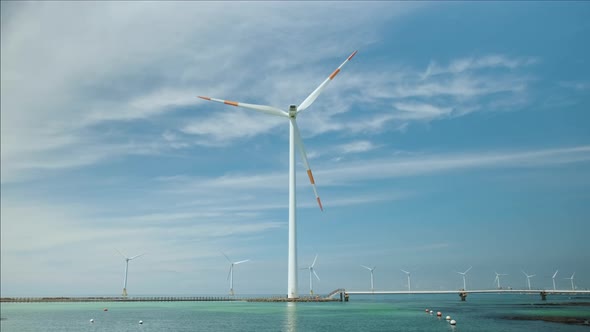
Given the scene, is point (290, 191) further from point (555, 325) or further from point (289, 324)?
point (555, 325)

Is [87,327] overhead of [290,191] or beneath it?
beneath

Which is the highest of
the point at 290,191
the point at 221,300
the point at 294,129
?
the point at 294,129

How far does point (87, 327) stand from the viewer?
257 feet

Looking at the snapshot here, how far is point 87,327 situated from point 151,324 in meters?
10.4

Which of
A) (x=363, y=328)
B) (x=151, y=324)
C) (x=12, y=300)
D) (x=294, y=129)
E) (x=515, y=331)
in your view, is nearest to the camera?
(x=515, y=331)

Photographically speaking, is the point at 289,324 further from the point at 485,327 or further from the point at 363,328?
the point at 485,327

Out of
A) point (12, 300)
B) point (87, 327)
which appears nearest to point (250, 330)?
point (87, 327)

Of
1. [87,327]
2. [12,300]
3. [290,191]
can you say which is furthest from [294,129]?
[12,300]

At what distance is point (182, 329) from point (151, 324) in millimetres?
12608

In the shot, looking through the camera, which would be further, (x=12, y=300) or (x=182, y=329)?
(x=12, y=300)

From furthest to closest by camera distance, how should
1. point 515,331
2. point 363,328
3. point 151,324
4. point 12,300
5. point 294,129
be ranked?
point 12,300 → point 294,129 → point 151,324 → point 363,328 → point 515,331

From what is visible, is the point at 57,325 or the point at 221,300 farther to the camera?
the point at 221,300

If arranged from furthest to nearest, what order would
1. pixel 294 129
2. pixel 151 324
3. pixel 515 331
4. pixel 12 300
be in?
pixel 12 300 < pixel 294 129 < pixel 151 324 < pixel 515 331

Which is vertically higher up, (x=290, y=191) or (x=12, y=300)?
(x=290, y=191)
